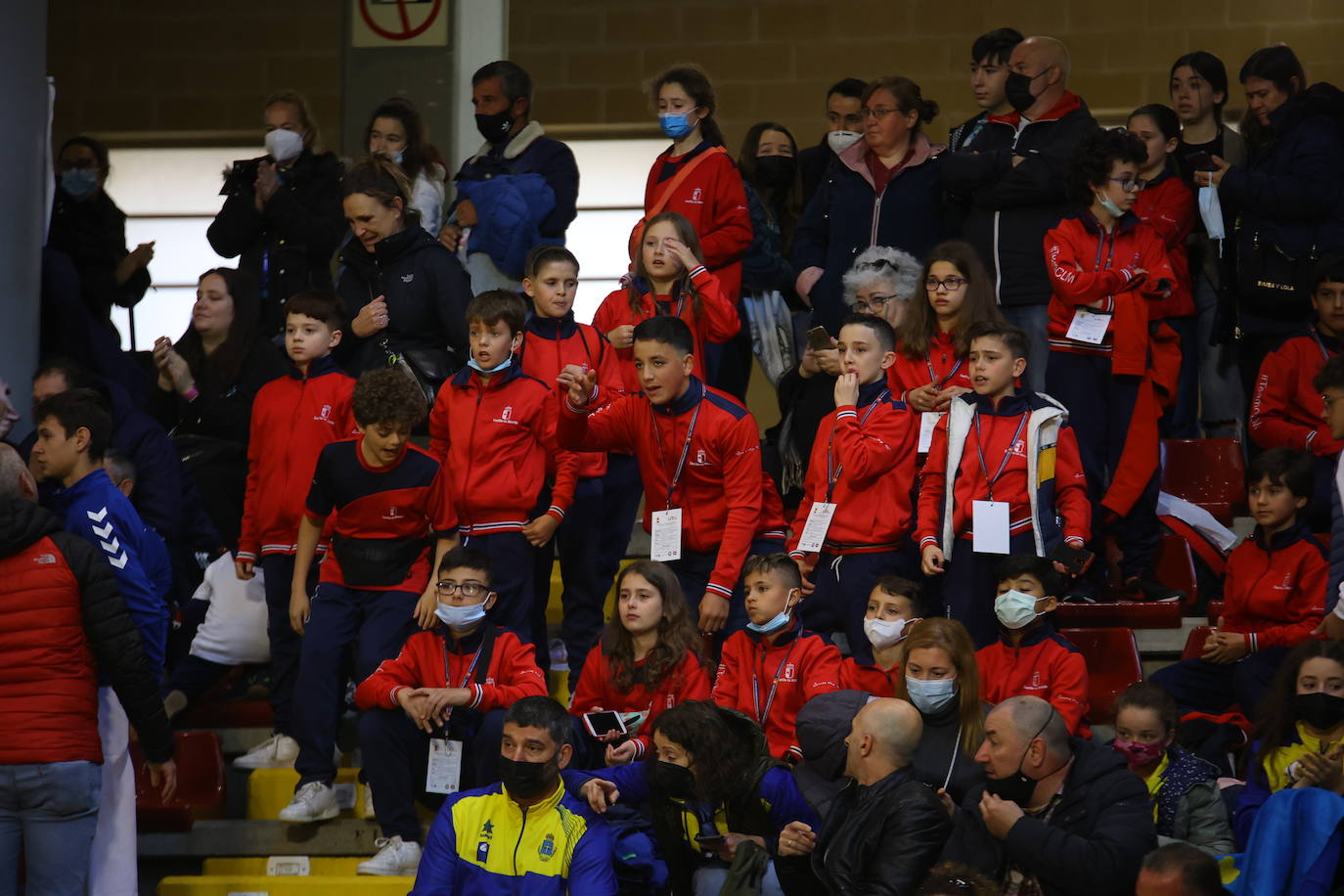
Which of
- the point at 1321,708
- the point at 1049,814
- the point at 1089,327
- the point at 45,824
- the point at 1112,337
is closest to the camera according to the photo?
the point at 1049,814

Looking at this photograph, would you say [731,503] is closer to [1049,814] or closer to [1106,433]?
[1106,433]

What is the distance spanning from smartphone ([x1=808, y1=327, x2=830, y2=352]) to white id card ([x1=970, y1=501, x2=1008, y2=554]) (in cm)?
115

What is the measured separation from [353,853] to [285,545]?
1216 mm

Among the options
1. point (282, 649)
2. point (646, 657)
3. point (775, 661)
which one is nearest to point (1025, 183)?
point (775, 661)

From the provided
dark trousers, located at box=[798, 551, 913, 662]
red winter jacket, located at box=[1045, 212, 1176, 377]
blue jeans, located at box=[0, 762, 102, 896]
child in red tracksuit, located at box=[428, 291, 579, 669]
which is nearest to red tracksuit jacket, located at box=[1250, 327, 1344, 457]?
red winter jacket, located at box=[1045, 212, 1176, 377]

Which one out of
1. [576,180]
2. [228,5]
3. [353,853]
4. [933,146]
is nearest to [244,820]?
[353,853]

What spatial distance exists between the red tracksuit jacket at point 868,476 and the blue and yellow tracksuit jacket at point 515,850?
4.77 feet

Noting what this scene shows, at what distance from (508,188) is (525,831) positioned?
333 cm

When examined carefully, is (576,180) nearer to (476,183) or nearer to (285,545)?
(476,183)

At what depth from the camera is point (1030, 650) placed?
597cm

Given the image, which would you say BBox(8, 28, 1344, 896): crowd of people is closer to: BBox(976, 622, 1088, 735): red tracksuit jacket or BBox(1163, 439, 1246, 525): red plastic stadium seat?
→ BBox(976, 622, 1088, 735): red tracksuit jacket

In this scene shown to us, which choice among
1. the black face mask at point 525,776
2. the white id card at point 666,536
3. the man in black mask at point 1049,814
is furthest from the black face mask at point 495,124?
the man in black mask at point 1049,814

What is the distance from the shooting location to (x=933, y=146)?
803cm

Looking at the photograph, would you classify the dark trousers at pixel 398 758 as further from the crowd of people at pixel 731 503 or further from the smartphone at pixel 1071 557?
the smartphone at pixel 1071 557
